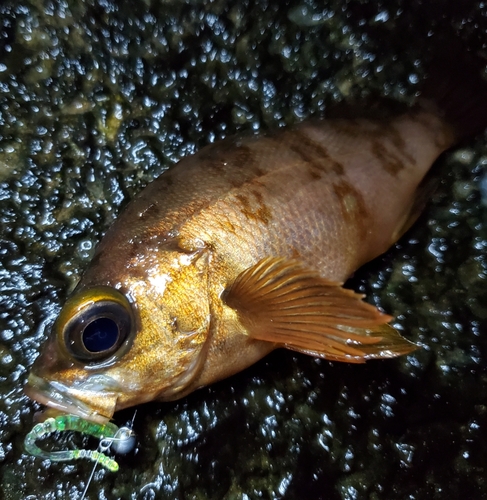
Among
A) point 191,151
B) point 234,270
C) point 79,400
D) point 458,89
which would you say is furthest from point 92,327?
point 458,89

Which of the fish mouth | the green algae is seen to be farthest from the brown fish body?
the green algae

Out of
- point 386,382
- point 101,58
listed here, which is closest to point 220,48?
point 101,58

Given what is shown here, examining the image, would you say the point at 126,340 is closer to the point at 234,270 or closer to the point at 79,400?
the point at 79,400

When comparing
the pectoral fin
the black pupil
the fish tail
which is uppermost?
the black pupil

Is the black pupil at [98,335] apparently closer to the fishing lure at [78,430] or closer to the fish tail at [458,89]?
the fishing lure at [78,430]

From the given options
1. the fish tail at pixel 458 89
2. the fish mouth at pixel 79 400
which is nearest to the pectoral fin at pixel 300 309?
the fish mouth at pixel 79 400

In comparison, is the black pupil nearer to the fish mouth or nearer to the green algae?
the fish mouth
